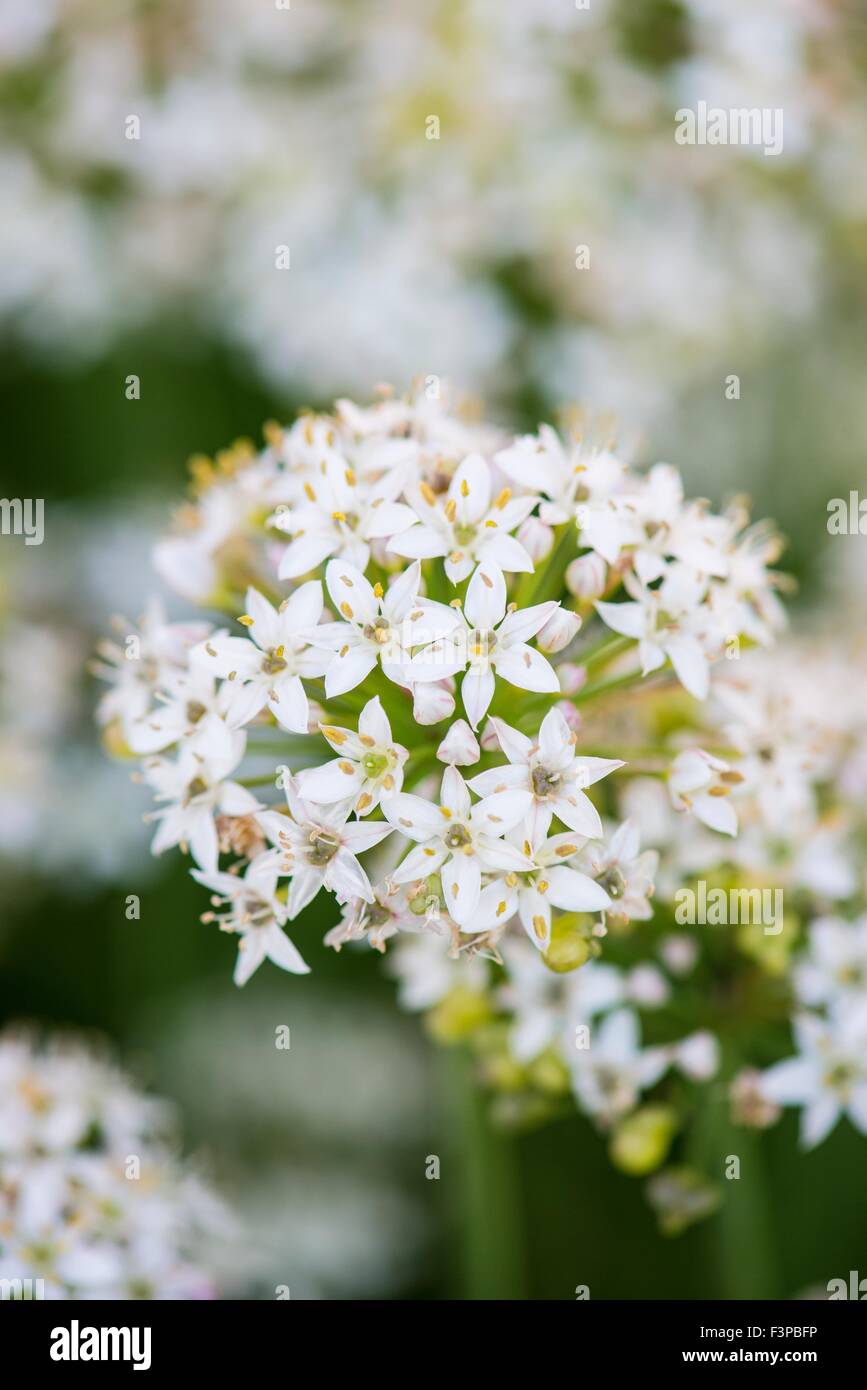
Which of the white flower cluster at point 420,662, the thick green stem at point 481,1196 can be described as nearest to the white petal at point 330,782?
the white flower cluster at point 420,662

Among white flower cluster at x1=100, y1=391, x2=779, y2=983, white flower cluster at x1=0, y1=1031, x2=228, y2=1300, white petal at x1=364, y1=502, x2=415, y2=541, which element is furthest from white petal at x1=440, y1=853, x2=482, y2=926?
white flower cluster at x1=0, y1=1031, x2=228, y2=1300

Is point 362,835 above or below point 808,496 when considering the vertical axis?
below

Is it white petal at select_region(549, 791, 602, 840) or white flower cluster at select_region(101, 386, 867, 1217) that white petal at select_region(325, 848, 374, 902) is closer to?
white flower cluster at select_region(101, 386, 867, 1217)

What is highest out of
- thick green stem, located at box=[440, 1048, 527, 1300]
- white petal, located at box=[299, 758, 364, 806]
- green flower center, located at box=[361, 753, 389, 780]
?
green flower center, located at box=[361, 753, 389, 780]

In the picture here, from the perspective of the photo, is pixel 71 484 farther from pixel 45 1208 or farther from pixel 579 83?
pixel 45 1208

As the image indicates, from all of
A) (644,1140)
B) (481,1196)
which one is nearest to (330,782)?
(644,1140)

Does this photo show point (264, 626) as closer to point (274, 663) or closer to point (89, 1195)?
point (274, 663)
